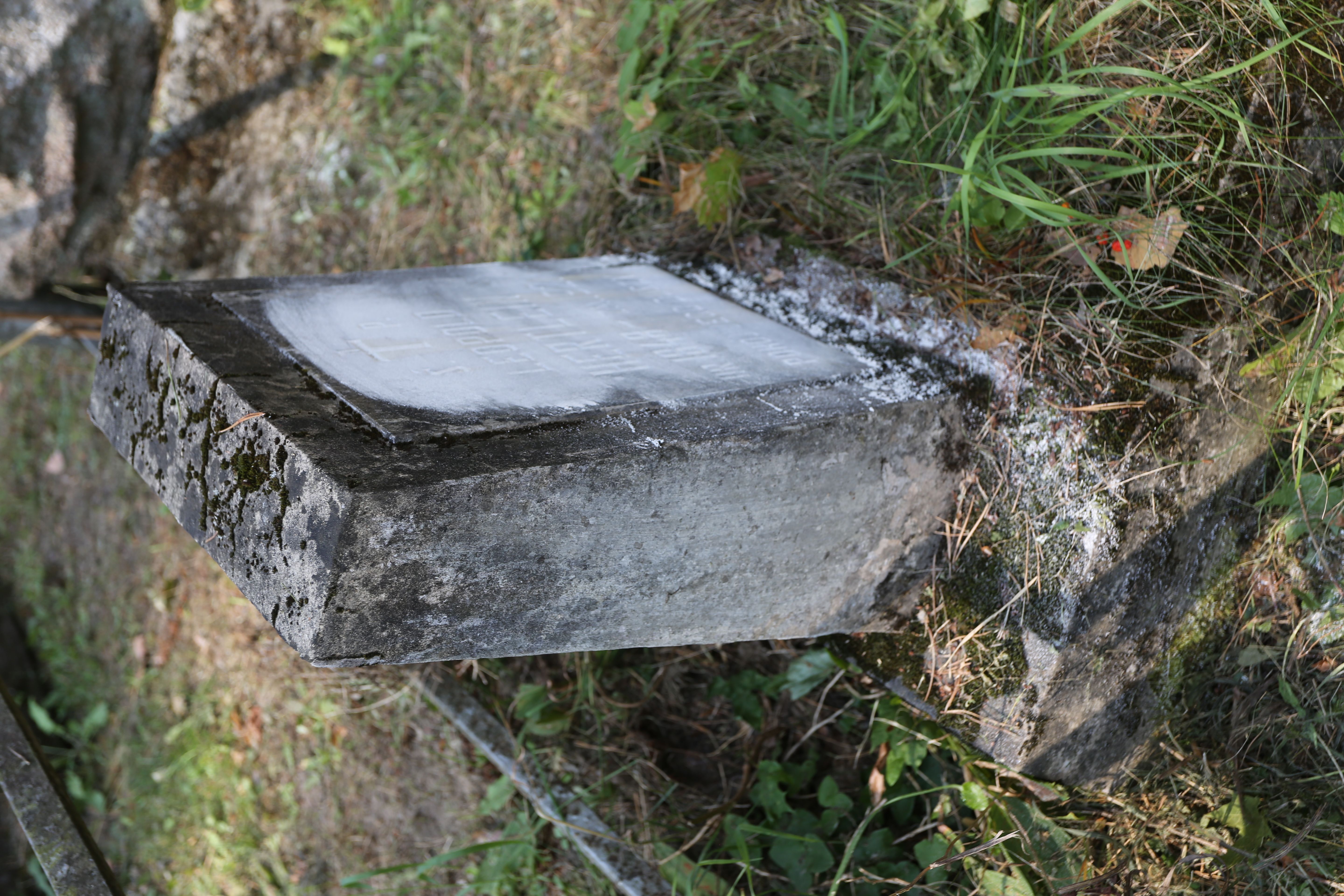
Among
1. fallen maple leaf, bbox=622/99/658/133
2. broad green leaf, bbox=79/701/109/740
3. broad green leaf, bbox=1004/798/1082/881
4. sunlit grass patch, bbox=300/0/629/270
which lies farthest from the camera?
broad green leaf, bbox=79/701/109/740

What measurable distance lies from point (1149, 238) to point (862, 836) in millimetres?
1416

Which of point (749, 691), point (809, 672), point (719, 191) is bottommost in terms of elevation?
point (749, 691)

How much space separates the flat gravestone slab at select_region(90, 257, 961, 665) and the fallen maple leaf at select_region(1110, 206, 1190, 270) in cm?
41

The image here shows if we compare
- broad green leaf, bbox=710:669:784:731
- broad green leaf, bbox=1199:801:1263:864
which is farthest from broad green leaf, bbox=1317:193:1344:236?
broad green leaf, bbox=710:669:784:731

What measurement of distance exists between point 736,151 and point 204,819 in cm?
307

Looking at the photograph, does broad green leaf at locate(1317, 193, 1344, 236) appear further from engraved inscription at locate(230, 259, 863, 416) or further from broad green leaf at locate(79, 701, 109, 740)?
broad green leaf at locate(79, 701, 109, 740)

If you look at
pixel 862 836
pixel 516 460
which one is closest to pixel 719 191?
pixel 516 460

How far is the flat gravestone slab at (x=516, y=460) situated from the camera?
1313 millimetres

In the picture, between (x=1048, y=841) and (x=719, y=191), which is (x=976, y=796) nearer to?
(x=1048, y=841)

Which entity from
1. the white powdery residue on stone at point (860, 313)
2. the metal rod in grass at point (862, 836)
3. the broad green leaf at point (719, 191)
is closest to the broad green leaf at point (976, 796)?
the metal rod in grass at point (862, 836)

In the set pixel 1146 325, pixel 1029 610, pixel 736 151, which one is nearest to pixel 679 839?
pixel 1029 610

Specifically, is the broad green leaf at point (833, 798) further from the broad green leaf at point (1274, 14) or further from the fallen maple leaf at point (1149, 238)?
the broad green leaf at point (1274, 14)

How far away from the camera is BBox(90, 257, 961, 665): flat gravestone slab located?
131 centimetres

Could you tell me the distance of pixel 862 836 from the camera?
7.09 feet
